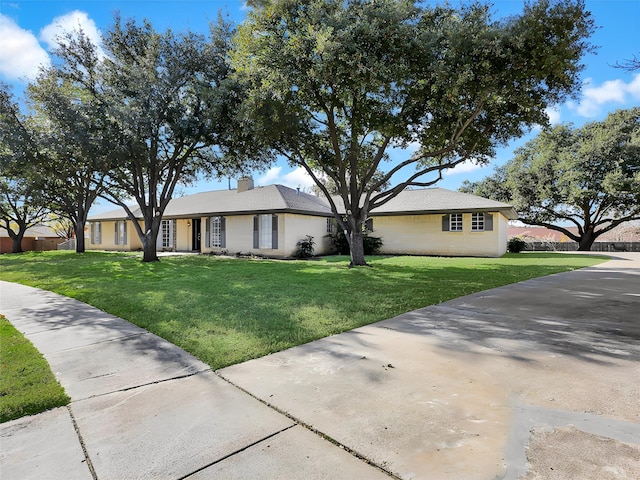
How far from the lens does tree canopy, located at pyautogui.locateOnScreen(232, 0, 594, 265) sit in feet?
27.6

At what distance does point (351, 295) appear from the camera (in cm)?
694

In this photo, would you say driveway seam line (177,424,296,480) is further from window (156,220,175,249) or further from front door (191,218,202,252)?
window (156,220,175,249)

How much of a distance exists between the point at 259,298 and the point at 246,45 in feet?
24.7

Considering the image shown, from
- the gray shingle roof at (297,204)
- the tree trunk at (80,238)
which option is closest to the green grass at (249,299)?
the gray shingle roof at (297,204)

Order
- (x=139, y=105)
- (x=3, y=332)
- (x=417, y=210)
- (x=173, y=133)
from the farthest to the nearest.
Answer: (x=417, y=210) < (x=173, y=133) < (x=139, y=105) < (x=3, y=332)

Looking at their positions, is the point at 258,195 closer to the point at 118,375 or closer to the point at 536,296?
the point at 536,296

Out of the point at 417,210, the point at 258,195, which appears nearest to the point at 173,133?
the point at 258,195

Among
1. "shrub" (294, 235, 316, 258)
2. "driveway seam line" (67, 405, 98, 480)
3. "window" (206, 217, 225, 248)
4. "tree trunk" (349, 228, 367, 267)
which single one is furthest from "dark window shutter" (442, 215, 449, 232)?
"driveway seam line" (67, 405, 98, 480)

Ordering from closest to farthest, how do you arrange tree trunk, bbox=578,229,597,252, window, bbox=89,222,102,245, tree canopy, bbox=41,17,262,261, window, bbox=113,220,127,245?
1. tree canopy, bbox=41,17,262,261
2. window, bbox=113,220,127,245
3. window, bbox=89,222,102,245
4. tree trunk, bbox=578,229,597,252

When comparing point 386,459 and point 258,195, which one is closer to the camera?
point 386,459

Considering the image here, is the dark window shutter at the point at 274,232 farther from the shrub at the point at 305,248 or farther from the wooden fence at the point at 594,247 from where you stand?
the wooden fence at the point at 594,247

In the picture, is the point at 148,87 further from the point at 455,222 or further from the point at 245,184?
the point at 455,222

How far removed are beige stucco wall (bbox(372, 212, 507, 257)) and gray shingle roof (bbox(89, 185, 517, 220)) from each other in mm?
578

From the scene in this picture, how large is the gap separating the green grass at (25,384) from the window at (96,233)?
1041 inches
